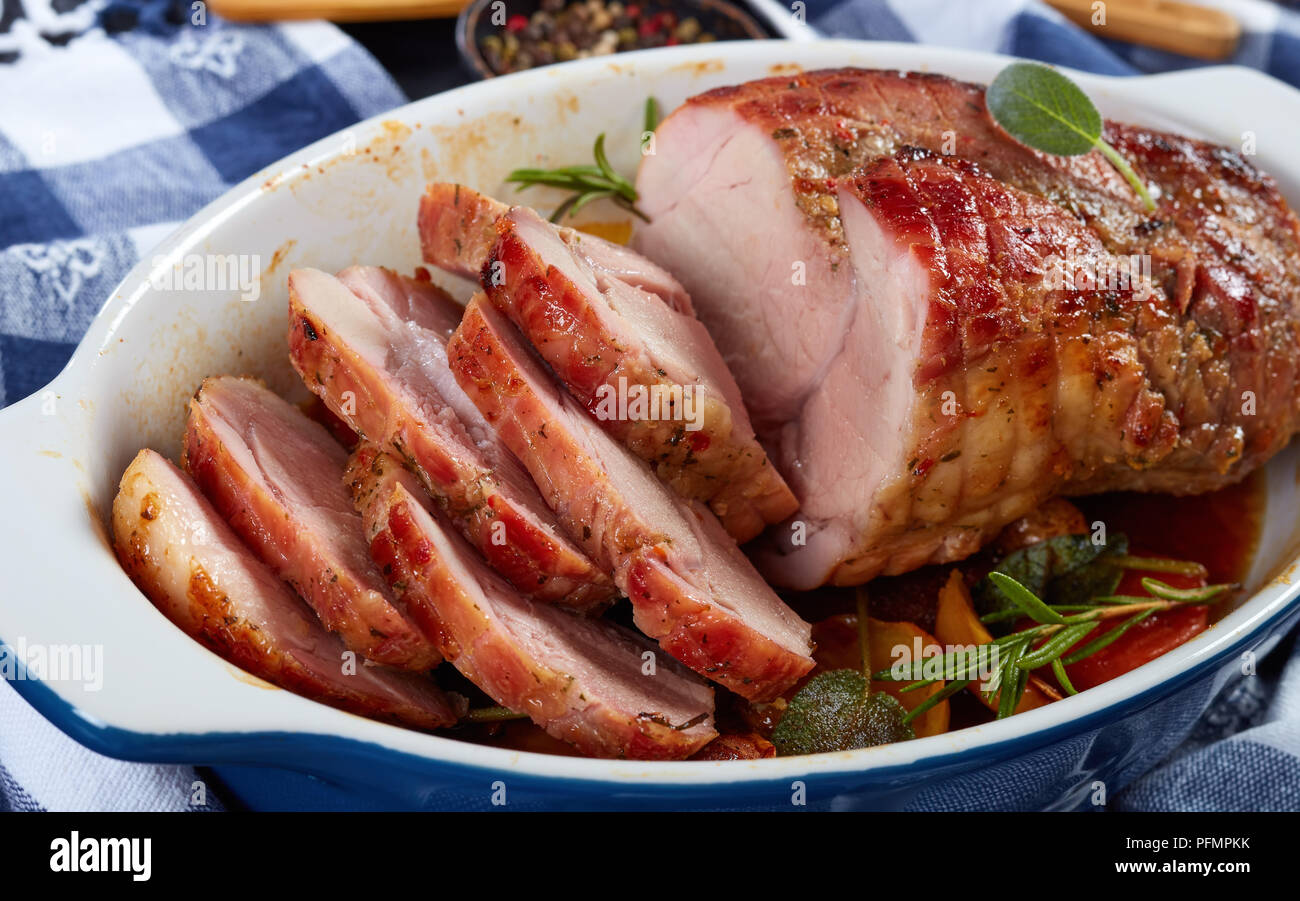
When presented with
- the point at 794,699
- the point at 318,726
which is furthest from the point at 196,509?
the point at 794,699

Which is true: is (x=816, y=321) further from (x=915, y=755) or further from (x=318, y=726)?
(x=318, y=726)

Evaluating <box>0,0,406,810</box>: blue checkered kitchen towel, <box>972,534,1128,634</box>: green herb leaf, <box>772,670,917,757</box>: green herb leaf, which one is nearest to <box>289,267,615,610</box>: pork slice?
<box>772,670,917,757</box>: green herb leaf

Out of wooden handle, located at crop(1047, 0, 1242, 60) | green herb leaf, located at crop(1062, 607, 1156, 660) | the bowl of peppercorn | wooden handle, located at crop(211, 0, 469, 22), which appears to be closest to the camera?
green herb leaf, located at crop(1062, 607, 1156, 660)

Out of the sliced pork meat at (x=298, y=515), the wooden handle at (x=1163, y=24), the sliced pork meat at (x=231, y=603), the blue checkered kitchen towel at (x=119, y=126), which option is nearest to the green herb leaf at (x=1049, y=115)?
the sliced pork meat at (x=298, y=515)

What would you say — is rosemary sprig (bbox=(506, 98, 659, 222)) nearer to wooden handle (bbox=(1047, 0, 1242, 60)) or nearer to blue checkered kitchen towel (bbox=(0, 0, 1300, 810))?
blue checkered kitchen towel (bbox=(0, 0, 1300, 810))

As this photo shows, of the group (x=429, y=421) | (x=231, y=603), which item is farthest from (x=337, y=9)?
(x=231, y=603)

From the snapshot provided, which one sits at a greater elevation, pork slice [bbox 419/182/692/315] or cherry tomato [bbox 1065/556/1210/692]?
pork slice [bbox 419/182/692/315]
